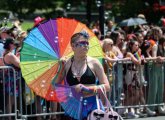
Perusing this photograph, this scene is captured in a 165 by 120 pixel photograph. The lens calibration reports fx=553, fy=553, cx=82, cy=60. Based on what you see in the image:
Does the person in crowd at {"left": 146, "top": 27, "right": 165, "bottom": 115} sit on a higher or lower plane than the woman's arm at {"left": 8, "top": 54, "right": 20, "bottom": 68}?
lower

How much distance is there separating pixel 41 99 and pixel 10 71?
101 cm

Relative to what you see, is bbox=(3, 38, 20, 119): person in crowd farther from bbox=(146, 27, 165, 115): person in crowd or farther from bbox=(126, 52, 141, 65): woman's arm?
bbox=(146, 27, 165, 115): person in crowd

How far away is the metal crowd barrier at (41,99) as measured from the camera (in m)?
10.3

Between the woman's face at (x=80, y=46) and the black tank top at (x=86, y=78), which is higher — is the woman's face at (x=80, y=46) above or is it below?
above

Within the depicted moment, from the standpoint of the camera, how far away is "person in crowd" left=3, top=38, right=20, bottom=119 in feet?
33.1

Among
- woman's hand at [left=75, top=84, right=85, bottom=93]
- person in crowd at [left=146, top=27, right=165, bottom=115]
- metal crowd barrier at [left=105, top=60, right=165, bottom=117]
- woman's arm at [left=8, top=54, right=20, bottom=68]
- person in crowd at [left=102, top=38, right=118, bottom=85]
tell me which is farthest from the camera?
person in crowd at [left=146, top=27, right=165, bottom=115]

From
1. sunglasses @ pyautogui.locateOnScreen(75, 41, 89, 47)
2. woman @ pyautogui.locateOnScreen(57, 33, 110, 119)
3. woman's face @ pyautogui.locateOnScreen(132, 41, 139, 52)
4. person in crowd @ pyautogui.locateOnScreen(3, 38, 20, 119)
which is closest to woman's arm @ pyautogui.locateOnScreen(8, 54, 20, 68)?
person in crowd @ pyautogui.locateOnScreen(3, 38, 20, 119)

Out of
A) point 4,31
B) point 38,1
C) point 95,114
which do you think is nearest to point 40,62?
point 95,114

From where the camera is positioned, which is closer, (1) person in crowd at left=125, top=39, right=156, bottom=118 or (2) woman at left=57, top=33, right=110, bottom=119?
(2) woman at left=57, top=33, right=110, bottom=119

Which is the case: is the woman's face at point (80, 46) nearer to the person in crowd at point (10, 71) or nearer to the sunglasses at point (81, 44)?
the sunglasses at point (81, 44)

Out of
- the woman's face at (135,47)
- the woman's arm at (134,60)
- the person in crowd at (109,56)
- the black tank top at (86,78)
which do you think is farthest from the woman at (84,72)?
the woman's face at (135,47)

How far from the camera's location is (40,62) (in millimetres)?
8539

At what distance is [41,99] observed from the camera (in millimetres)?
10875

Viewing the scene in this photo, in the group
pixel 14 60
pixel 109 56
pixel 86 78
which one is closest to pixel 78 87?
pixel 86 78
